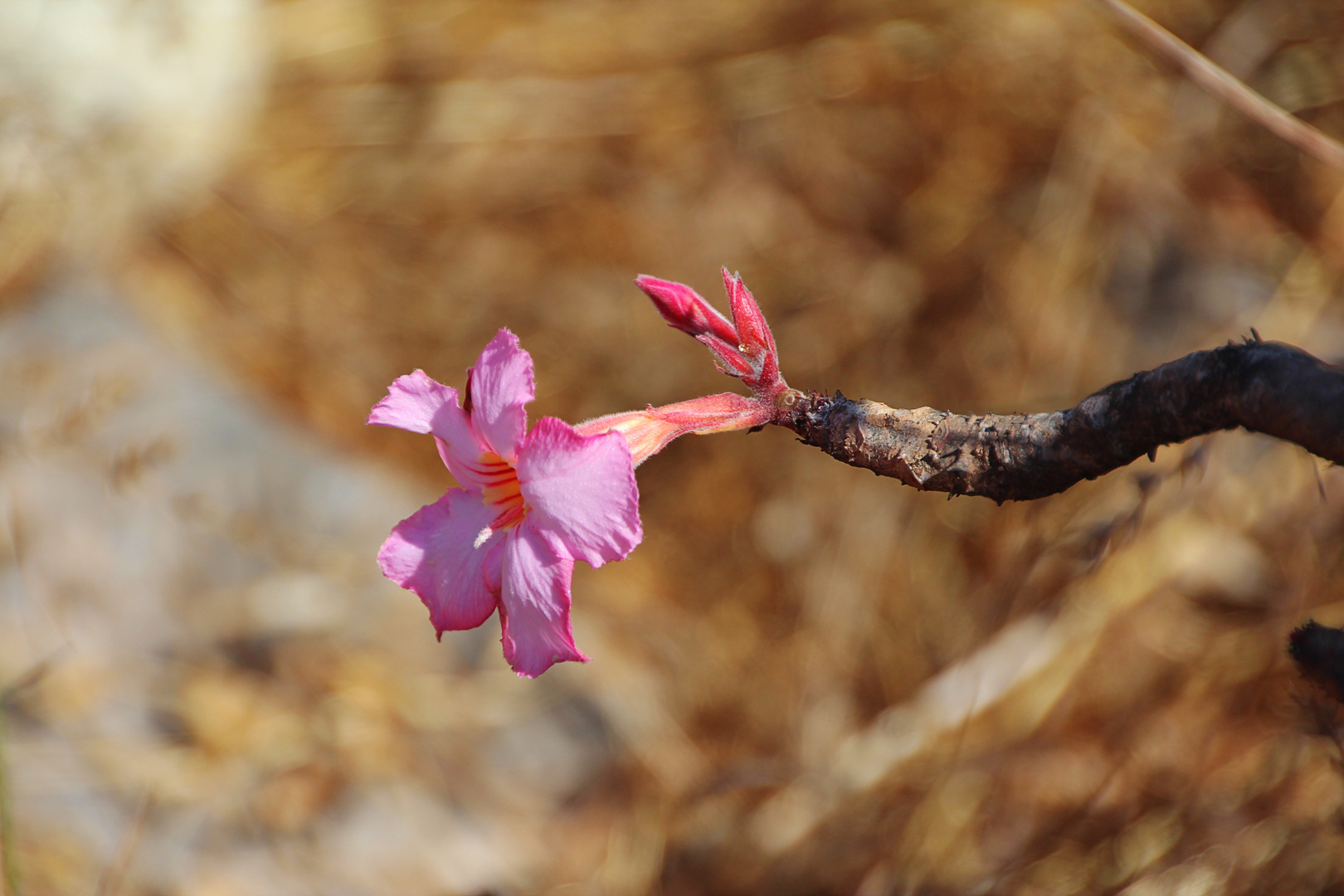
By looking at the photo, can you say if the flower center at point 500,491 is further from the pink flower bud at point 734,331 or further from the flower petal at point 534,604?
the pink flower bud at point 734,331

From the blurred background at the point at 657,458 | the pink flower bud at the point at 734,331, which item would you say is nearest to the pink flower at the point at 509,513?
the pink flower bud at the point at 734,331

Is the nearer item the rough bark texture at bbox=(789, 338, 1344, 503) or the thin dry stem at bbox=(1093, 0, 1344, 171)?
the rough bark texture at bbox=(789, 338, 1344, 503)

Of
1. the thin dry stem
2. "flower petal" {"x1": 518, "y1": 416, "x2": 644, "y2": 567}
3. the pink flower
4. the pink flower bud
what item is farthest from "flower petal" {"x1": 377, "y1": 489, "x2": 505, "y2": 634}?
the thin dry stem

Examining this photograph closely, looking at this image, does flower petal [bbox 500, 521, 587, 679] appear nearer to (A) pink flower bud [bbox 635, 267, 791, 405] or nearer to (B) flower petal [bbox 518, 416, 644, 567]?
(B) flower petal [bbox 518, 416, 644, 567]

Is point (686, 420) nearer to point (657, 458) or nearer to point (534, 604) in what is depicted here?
point (534, 604)

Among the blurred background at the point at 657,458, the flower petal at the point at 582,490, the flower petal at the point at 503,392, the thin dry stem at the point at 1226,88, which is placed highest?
the thin dry stem at the point at 1226,88
